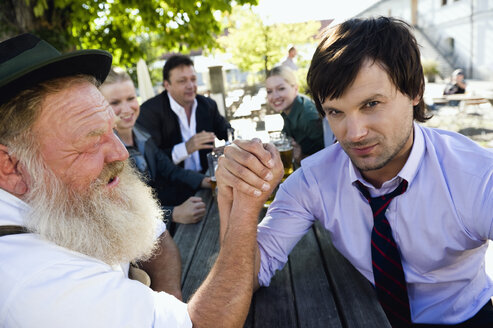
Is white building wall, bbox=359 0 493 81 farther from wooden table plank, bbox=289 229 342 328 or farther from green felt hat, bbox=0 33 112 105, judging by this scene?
green felt hat, bbox=0 33 112 105

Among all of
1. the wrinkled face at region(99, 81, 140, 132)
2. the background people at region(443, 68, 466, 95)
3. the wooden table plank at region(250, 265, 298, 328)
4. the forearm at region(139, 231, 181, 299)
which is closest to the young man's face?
the wooden table plank at region(250, 265, 298, 328)

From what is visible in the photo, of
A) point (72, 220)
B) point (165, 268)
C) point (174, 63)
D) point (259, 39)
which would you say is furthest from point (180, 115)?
point (259, 39)

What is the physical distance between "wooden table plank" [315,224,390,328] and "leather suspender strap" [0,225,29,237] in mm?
1126

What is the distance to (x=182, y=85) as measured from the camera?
4379 mm

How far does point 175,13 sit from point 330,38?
4.86 meters

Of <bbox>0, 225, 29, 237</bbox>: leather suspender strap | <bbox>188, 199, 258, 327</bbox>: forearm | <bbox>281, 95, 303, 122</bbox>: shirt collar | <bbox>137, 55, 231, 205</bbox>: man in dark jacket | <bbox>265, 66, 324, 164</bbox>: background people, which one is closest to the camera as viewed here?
<bbox>0, 225, 29, 237</bbox>: leather suspender strap

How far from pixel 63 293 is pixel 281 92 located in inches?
150

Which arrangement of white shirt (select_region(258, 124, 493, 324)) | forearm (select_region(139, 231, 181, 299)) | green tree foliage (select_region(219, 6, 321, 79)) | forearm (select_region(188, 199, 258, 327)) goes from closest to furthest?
1. forearm (select_region(188, 199, 258, 327))
2. white shirt (select_region(258, 124, 493, 324))
3. forearm (select_region(139, 231, 181, 299))
4. green tree foliage (select_region(219, 6, 321, 79))

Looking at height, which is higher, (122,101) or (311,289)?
(122,101)

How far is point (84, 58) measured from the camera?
1.21 meters

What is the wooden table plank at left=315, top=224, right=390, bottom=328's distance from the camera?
1.31 metres

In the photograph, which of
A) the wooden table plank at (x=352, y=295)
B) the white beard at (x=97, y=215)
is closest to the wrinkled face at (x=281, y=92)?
the wooden table plank at (x=352, y=295)

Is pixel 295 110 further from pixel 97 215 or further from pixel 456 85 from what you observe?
pixel 456 85

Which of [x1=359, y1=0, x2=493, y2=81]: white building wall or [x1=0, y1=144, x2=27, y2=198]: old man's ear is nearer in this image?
[x1=0, y1=144, x2=27, y2=198]: old man's ear
